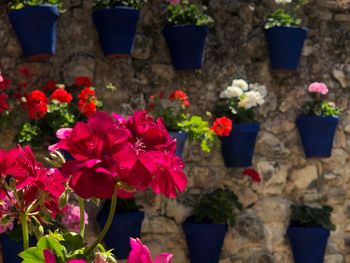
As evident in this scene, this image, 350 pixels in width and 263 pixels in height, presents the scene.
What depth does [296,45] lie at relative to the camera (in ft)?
13.6

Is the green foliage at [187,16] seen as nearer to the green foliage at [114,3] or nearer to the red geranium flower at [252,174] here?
the green foliage at [114,3]

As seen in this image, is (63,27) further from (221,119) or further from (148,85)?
(221,119)

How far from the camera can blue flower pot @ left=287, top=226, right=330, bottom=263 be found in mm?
4051

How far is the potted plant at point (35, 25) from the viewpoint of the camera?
343cm

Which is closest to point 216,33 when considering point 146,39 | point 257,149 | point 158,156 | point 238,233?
point 146,39

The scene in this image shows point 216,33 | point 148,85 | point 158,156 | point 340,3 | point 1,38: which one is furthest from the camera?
point 340,3

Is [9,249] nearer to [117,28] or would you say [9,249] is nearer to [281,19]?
[117,28]

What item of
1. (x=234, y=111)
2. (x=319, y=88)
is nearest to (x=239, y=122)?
(x=234, y=111)

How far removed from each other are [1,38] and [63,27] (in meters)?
0.36

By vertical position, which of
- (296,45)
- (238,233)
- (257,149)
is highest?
(296,45)

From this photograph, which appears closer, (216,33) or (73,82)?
(73,82)

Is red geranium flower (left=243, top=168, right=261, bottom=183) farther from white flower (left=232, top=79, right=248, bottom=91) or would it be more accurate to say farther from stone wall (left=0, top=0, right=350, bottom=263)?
white flower (left=232, top=79, right=248, bottom=91)

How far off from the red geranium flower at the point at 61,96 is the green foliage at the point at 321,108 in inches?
64.8

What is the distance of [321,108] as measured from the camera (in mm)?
4191
